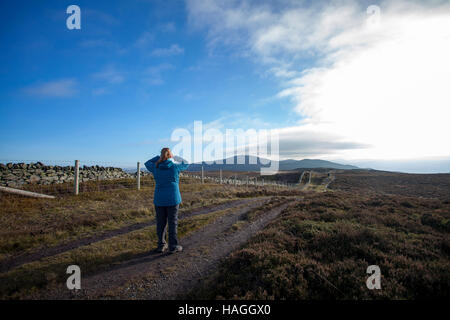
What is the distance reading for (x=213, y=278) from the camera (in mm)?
4426

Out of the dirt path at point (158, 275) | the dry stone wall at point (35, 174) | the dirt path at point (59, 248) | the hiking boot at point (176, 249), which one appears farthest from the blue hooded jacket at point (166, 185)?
the dry stone wall at point (35, 174)

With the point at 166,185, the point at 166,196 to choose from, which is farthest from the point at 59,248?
the point at 166,185

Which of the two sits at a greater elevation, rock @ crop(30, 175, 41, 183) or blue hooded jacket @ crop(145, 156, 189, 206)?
blue hooded jacket @ crop(145, 156, 189, 206)

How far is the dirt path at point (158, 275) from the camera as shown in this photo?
392cm

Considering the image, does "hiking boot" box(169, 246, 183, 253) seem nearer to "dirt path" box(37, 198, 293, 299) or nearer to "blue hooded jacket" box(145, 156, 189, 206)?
"dirt path" box(37, 198, 293, 299)

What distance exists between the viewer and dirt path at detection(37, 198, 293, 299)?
3.92m

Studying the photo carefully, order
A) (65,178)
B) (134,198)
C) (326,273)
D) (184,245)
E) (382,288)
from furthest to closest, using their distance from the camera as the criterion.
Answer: (65,178), (134,198), (184,245), (326,273), (382,288)

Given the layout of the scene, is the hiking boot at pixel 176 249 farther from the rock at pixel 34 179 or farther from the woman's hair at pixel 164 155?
the rock at pixel 34 179

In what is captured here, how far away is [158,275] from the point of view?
15.1 ft

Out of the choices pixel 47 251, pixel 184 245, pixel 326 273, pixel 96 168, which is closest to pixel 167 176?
pixel 184 245

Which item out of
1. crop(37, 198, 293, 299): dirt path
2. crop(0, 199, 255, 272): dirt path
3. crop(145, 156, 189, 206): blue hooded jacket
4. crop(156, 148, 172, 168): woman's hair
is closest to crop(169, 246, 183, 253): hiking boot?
crop(37, 198, 293, 299): dirt path
